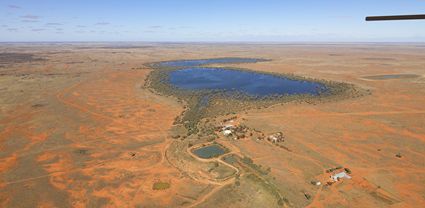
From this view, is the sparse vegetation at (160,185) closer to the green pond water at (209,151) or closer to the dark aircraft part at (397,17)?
the green pond water at (209,151)

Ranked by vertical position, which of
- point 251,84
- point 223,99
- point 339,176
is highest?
point 251,84

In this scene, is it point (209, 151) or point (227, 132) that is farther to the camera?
point (227, 132)

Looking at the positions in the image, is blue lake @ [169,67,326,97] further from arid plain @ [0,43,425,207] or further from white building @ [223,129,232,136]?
white building @ [223,129,232,136]

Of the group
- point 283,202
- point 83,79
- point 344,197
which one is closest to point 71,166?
point 283,202

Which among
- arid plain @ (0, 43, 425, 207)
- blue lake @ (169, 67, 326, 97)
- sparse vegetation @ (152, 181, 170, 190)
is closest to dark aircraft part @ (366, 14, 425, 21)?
arid plain @ (0, 43, 425, 207)

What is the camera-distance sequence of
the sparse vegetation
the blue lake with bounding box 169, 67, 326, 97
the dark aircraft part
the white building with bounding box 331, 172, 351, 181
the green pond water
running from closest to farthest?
the dark aircraft part
the sparse vegetation
the white building with bounding box 331, 172, 351, 181
the green pond water
the blue lake with bounding box 169, 67, 326, 97

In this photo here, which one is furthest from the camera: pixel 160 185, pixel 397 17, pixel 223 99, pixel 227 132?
pixel 223 99

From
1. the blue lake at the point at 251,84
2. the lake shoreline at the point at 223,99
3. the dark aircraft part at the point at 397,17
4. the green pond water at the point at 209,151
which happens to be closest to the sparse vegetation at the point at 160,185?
the green pond water at the point at 209,151

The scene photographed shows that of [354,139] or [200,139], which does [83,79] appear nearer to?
[200,139]

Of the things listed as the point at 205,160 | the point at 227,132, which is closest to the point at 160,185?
the point at 205,160

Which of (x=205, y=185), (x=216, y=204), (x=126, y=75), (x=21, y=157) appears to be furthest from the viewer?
(x=126, y=75)

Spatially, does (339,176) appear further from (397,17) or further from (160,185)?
(397,17)
